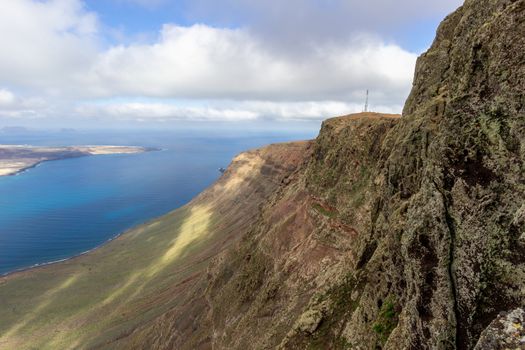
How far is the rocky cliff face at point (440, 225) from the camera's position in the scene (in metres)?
12.1

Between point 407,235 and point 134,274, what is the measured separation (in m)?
93.8

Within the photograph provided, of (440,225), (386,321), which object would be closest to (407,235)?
(440,225)

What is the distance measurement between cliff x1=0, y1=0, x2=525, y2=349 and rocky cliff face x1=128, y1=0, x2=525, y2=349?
53 mm

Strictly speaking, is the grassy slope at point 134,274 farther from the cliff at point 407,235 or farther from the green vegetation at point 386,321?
the green vegetation at point 386,321

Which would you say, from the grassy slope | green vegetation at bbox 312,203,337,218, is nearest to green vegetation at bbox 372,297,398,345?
green vegetation at bbox 312,203,337,218

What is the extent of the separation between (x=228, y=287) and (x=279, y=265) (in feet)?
35.7

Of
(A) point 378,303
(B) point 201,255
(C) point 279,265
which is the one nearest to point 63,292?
(B) point 201,255

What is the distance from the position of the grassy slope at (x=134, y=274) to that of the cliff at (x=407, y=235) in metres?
9.70

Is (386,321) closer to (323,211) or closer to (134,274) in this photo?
(323,211)

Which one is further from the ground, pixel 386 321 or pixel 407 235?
pixel 407 235

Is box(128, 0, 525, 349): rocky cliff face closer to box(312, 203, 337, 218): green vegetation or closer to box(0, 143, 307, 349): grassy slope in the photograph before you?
box(312, 203, 337, 218): green vegetation

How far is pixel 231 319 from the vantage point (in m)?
41.6

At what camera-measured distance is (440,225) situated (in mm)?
13695

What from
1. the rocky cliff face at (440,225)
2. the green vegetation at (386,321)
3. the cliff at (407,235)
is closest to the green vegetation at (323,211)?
the cliff at (407,235)
